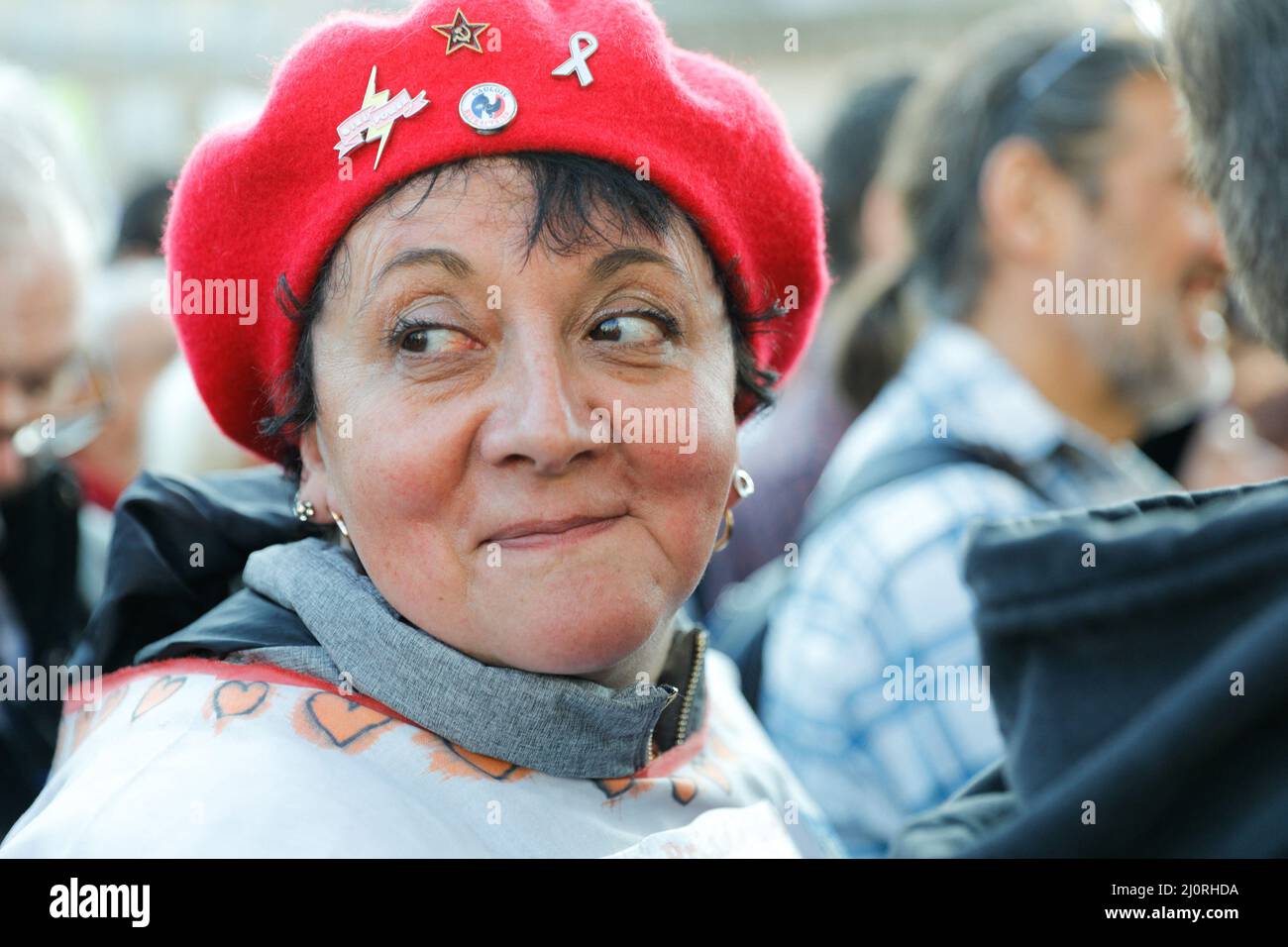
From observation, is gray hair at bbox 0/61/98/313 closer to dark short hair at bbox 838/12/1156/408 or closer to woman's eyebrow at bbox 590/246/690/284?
woman's eyebrow at bbox 590/246/690/284

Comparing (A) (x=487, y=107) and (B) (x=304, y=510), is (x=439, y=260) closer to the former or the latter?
(A) (x=487, y=107)

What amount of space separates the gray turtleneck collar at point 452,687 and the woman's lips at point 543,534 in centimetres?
14

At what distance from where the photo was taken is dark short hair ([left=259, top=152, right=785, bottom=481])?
1325 millimetres

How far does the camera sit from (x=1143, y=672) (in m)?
1.29

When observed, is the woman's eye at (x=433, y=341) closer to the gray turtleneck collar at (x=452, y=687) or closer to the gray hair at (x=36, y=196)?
the gray turtleneck collar at (x=452, y=687)

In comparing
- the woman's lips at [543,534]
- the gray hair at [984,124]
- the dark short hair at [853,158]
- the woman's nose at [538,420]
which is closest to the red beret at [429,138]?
the woman's nose at [538,420]

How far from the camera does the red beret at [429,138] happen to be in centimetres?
134

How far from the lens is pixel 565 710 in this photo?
1.36 metres

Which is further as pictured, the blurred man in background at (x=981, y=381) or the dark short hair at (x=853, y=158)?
the dark short hair at (x=853, y=158)

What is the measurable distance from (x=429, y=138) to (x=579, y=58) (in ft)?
0.62
